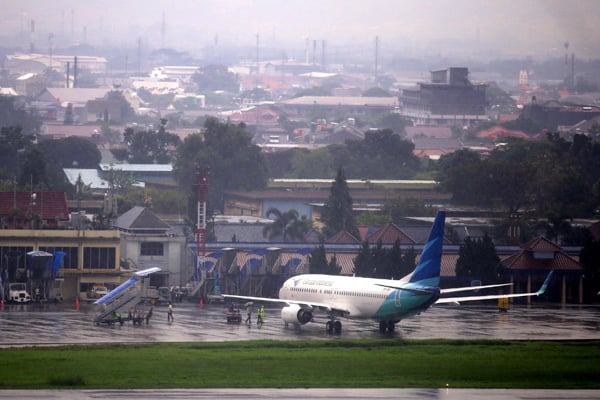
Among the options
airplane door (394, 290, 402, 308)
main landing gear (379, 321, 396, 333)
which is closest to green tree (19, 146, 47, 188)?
main landing gear (379, 321, 396, 333)

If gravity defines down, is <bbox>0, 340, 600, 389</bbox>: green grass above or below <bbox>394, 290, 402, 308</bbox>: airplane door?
below

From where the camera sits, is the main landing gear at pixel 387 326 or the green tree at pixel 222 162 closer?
the main landing gear at pixel 387 326

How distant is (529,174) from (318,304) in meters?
81.4

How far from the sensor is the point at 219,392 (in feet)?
180

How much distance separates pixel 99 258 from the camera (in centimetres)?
10175

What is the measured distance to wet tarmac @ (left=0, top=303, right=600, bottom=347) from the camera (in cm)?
7475

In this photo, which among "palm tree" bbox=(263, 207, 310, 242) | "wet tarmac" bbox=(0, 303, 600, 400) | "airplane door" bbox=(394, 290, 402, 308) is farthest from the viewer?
"palm tree" bbox=(263, 207, 310, 242)

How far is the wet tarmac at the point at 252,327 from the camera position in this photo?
7475 centimetres

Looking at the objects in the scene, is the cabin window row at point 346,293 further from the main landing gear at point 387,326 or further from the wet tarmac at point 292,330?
the wet tarmac at point 292,330

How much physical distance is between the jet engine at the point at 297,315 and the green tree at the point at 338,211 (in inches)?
1967

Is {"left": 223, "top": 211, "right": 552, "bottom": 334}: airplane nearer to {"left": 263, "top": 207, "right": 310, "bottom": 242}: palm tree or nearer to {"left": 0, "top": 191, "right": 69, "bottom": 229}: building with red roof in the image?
{"left": 0, "top": 191, "right": 69, "bottom": 229}: building with red roof

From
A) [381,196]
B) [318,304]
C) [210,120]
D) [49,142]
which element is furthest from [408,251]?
[49,142]

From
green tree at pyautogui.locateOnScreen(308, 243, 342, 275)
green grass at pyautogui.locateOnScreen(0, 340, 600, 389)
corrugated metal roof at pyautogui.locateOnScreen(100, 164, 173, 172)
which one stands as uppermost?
corrugated metal roof at pyautogui.locateOnScreen(100, 164, 173, 172)

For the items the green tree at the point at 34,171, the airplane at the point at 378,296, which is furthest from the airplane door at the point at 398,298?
the green tree at the point at 34,171
